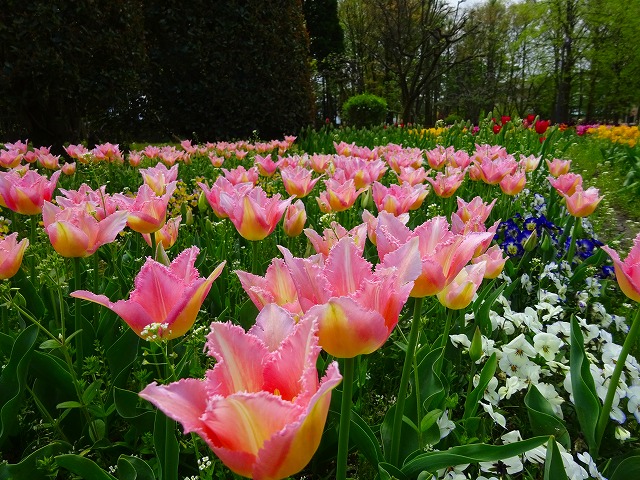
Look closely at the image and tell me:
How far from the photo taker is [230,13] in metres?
8.59

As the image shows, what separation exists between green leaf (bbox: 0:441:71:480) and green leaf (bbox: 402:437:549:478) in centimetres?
79

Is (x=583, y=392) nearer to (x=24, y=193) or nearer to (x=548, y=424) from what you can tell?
(x=548, y=424)

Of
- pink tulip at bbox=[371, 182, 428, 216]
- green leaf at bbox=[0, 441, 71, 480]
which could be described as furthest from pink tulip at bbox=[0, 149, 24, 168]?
green leaf at bbox=[0, 441, 71, 480]

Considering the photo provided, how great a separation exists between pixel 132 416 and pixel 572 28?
4028 centimetres

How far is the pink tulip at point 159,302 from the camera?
861 mm

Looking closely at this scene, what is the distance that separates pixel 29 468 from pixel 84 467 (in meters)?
0.28

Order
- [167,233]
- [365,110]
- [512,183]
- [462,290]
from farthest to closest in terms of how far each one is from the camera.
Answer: [365,110] → [512,183] → [167,233] → [462,290]

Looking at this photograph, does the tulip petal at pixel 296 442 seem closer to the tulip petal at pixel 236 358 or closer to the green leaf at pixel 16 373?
the tulip petal at pixel 236 358

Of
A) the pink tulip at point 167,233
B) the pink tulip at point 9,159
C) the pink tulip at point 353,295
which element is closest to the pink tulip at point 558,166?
the pink tulip at point 167,233

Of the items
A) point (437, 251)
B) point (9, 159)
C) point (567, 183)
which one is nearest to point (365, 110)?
point (9, 159)

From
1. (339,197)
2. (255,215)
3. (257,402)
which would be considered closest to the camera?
(257,402)

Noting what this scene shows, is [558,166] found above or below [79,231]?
below

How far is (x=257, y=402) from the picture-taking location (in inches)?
20.7

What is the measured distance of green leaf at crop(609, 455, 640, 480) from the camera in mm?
1201
